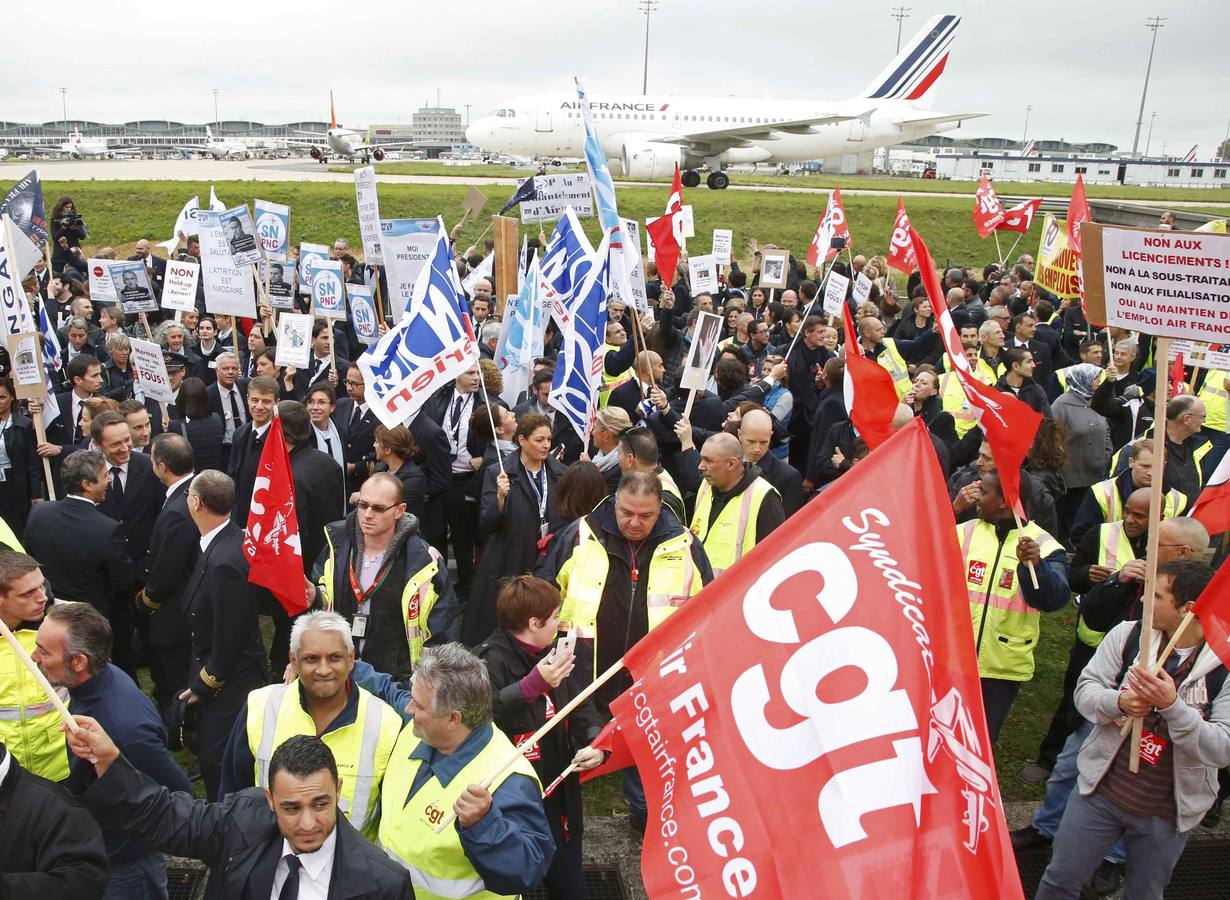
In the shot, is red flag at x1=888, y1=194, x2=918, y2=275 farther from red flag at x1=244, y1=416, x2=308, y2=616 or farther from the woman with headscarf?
red flag at x1=244, y1=416, x2=308, y2=616

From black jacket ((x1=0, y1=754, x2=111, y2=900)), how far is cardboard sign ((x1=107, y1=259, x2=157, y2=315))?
9.28 meters

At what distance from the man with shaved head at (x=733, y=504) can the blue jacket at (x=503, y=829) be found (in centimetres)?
232

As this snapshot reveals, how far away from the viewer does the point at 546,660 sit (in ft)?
12.1

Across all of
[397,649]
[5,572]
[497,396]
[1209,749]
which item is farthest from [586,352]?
[1209,749]

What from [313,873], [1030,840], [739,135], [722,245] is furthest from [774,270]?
[739,135]

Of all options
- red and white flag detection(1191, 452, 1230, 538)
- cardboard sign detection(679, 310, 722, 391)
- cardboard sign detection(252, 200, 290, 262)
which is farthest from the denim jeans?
cardboard sign detection(252, 200, 290, 262)

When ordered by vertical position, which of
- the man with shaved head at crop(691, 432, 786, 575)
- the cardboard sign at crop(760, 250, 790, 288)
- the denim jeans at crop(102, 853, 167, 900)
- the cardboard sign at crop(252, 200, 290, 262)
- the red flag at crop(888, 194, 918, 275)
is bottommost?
the denim jeans at crop(102, 853, 167, 900)

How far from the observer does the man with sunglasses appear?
4.72 metres

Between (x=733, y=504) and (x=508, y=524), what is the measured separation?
147 centimetres

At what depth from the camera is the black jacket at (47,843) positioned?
9.01ft

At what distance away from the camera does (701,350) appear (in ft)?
24.5

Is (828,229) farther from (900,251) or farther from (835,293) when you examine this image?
(835,293)

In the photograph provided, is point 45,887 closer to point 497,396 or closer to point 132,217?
point 497,396

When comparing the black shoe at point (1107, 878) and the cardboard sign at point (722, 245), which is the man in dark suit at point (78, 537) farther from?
the cardboard sign at point (722, 245)
